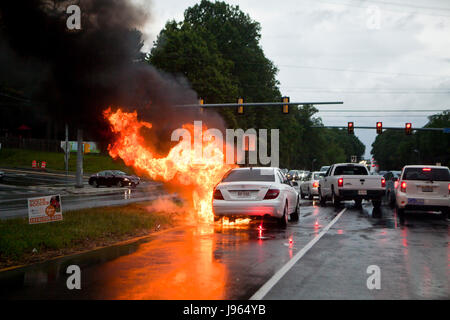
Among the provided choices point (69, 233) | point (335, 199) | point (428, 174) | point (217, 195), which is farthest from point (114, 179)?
point (69, 233)

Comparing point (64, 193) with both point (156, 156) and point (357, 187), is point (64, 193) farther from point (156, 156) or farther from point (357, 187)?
point (357, 187)

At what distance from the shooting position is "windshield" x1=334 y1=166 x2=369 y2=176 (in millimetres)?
24141

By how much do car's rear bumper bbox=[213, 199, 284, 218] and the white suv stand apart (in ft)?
20.3

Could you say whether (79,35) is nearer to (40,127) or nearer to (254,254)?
(254,254)

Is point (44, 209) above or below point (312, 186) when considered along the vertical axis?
above

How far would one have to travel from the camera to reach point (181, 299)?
20.1 feet

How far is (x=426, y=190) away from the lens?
57.9ft

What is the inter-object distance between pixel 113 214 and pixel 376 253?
Result: 27.4 ft

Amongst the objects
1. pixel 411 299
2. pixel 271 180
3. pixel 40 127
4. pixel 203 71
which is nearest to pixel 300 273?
pixel 411 299

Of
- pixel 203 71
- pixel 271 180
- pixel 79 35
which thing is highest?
pixel 203 71

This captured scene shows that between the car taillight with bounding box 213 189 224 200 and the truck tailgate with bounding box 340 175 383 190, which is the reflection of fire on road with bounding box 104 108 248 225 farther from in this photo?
the car taillight with bounding box 213 189 224 200

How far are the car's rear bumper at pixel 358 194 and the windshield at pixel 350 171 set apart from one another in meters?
1.36

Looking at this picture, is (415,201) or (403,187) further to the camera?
(403,187)

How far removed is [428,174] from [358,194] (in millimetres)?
4771
